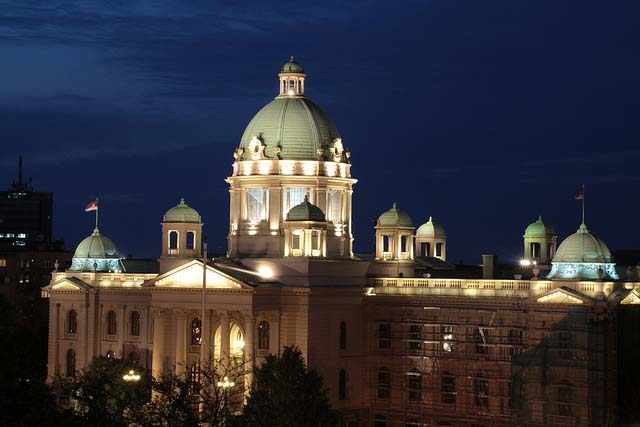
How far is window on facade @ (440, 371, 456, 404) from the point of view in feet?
437

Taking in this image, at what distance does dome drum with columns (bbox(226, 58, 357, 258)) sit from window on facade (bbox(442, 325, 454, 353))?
41.6 ft

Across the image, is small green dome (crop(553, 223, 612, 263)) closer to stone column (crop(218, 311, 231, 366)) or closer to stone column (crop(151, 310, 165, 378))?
stone column (crop(218, 311, 231, 366))

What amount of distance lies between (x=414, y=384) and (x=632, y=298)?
2014 centimetres

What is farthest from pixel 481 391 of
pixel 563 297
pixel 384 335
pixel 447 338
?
pixel 563 297

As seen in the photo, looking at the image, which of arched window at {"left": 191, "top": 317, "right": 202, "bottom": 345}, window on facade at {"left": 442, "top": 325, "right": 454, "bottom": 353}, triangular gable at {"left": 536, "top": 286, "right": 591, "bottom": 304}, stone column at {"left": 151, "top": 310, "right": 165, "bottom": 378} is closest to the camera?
triangular gable at {"left": 536, "top": 286, "right": 591, "bottom": 304}

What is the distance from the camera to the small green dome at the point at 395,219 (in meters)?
146

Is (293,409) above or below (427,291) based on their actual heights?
below

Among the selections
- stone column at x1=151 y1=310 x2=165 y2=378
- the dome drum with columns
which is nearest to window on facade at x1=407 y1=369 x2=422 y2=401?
the dome drum with columns

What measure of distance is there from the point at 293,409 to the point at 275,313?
24100mm

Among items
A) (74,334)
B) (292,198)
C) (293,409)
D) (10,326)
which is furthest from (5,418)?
(74,334)

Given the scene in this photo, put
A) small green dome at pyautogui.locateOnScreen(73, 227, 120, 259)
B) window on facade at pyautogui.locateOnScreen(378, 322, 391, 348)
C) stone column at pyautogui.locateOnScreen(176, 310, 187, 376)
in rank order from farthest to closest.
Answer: small green dome at pyautogui.locateOnScreen(73, 227, 120, 259), stone column at pyautogui.locateOnScreen(176, 310, 187, 376), window on facade at pyautogui.locateOnScreen(378, 322, 391, 348)

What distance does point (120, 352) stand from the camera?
5940 inches

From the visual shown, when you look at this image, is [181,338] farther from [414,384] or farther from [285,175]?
[414,384]

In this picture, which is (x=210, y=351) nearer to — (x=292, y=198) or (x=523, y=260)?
(x=292, y=198)
